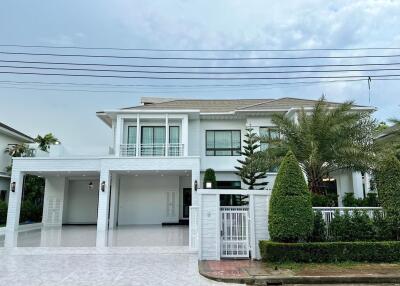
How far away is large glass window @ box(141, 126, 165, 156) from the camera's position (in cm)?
2020

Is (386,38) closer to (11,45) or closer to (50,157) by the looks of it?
(11,45)

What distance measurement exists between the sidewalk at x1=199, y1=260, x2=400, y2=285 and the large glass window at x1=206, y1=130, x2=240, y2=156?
1213 centimetres

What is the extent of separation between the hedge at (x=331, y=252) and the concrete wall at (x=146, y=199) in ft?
42.3

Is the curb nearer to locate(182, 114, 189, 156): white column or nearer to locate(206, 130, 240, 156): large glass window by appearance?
locate(182, 114, 189, 156): white column

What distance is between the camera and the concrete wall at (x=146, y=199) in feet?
69.9

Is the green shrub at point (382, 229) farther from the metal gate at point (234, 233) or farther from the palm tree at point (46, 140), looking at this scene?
the palm tree at point (46, 140)

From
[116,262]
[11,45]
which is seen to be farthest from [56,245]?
[11,45]

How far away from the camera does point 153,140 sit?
2067 centimetres

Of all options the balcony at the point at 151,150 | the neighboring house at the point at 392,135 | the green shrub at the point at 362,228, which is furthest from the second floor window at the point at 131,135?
the green shrub at the point at 362,228

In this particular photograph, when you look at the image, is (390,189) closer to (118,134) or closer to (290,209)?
(290,209)

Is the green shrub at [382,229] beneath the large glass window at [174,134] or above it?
beneath

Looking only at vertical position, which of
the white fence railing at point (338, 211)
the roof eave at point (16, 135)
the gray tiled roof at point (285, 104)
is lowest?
the white fence railing at point (338, 211)

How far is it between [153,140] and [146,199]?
3815mm

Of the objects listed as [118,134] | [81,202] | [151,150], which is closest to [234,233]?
[151,150]
